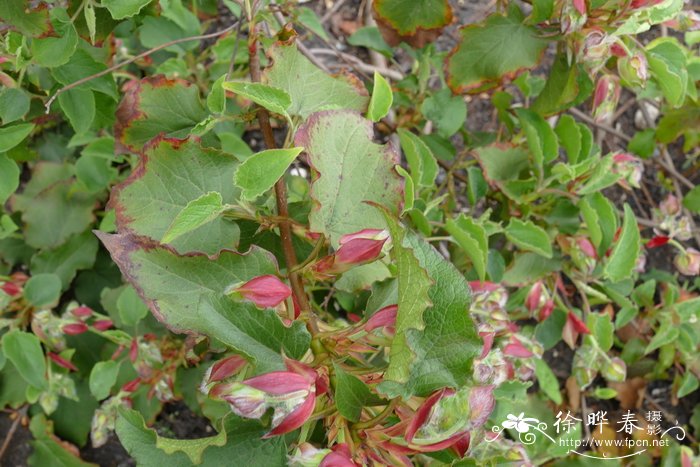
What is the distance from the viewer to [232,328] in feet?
2.03

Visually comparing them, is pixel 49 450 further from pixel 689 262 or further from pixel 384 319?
pixel 689 262

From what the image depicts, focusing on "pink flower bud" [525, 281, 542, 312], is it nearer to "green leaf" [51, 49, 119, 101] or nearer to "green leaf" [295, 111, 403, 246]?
"green leaf" [295, 111, 403, 246]

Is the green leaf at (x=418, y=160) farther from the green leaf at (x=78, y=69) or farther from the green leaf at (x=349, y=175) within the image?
the green leaf at (x=78, y=69)

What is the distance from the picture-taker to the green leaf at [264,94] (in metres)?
0.66

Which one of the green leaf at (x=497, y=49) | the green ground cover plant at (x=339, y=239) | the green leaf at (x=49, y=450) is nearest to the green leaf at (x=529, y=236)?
the green ground cover plant at (x=339, y=239)

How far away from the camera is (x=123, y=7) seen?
0.77 meters

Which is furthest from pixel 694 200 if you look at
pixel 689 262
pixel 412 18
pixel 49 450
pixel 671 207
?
pixel 49 450

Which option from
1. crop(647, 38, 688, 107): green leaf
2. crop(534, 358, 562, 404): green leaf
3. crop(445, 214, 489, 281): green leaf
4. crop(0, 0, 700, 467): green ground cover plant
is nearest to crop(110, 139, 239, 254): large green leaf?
crop(0, 0, 700, 467): green ground cover plant

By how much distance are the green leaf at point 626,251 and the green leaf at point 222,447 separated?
648 millimetres

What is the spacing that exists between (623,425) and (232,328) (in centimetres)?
130

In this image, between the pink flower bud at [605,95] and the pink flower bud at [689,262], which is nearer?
the pink flower bud at [605,95]

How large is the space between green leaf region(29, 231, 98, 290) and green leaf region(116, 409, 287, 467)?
0.75 m

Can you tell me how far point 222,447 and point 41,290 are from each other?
0.64 metres

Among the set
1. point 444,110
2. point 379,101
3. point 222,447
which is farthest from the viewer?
point 444,110
